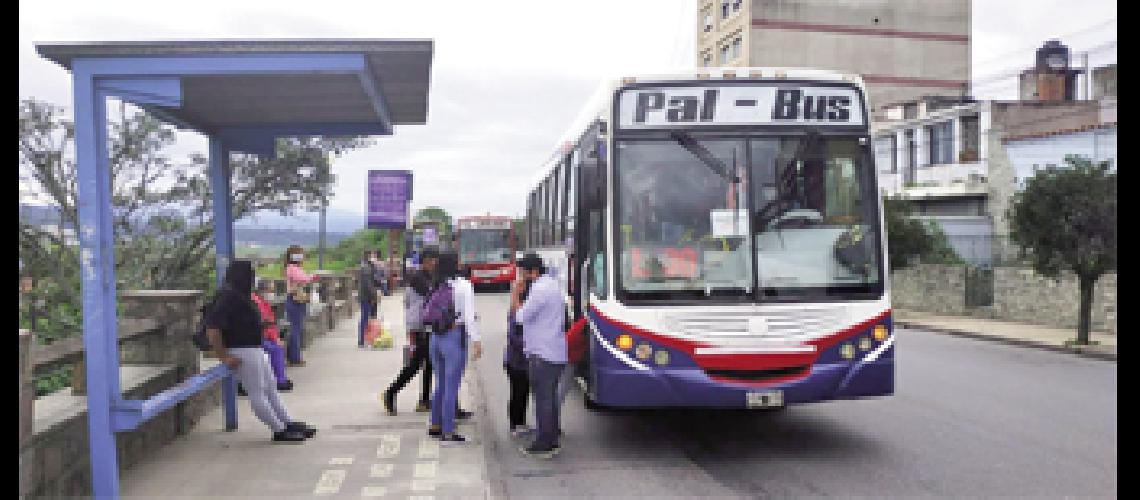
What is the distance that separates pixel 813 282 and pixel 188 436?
5.86 metres

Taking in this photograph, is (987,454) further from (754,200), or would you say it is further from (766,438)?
(754,200)

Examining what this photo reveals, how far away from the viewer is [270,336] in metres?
10.5

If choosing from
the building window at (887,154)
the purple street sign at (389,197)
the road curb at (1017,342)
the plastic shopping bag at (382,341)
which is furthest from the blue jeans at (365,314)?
the building window at (887,154)

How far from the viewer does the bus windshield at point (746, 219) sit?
7500mm

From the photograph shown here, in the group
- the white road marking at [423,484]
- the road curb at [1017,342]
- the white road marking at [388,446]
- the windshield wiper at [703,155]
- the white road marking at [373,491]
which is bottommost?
the road curb at [1017,342]

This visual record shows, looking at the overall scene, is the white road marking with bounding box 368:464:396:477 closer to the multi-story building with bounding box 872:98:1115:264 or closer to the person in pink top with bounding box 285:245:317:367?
the person in pink top with bounding box 285:245:317:367

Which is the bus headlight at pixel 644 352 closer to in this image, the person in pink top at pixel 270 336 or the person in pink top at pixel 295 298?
the person in pink top at pixel 270 336

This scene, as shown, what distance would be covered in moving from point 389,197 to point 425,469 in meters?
18.3

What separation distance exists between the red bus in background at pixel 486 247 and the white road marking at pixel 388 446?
2931 cm

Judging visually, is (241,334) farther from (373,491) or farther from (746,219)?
(746,219)

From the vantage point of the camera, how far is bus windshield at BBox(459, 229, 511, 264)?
125 feet

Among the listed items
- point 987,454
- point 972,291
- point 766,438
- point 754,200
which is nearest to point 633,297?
point 754,200

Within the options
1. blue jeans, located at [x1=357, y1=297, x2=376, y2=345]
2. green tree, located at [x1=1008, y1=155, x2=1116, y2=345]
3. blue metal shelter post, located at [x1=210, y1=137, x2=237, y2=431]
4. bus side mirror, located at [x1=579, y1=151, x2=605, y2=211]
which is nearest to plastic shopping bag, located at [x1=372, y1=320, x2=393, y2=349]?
blue jeans, located at [x1=357, y1=297, x2=376, y2=345]

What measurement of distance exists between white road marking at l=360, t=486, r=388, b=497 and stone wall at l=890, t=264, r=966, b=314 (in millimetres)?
20701
